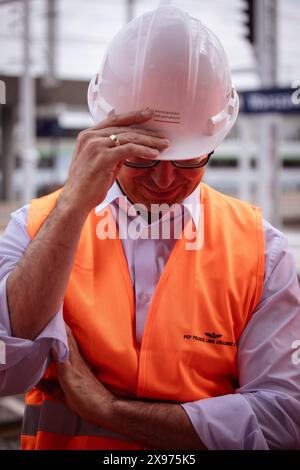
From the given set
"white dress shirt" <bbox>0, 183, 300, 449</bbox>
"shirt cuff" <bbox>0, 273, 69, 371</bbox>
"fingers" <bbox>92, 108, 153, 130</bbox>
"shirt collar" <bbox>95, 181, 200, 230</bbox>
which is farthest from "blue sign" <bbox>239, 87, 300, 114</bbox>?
"shirt cuff" <bbox>0, 273, 69, 371</bbox>

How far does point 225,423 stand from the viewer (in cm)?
115

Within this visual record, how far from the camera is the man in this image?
1083mm

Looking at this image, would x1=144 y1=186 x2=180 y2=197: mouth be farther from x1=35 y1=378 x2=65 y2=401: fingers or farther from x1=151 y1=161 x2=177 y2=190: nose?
x1=35 y1=378 x2=65 y2=401: fingers

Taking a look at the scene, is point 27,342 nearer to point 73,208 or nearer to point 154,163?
point 73,208

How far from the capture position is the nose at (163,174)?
1152mm

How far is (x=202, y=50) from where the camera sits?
1.14 m

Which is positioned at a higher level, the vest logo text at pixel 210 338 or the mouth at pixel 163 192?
the mouth at pixel 163 192

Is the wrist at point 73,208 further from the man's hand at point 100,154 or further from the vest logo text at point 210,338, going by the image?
the vest logo text at point 210,338

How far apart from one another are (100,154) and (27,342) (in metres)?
0.33

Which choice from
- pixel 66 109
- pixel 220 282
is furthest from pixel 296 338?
pixel 66 109

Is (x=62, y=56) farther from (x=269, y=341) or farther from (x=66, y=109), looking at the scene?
(x=269, y=341)

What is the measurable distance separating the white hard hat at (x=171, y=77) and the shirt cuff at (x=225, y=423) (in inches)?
17.4

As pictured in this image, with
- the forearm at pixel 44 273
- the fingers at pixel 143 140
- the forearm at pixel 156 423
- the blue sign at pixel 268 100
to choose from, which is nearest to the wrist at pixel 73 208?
the forearm at pixel 44 273
